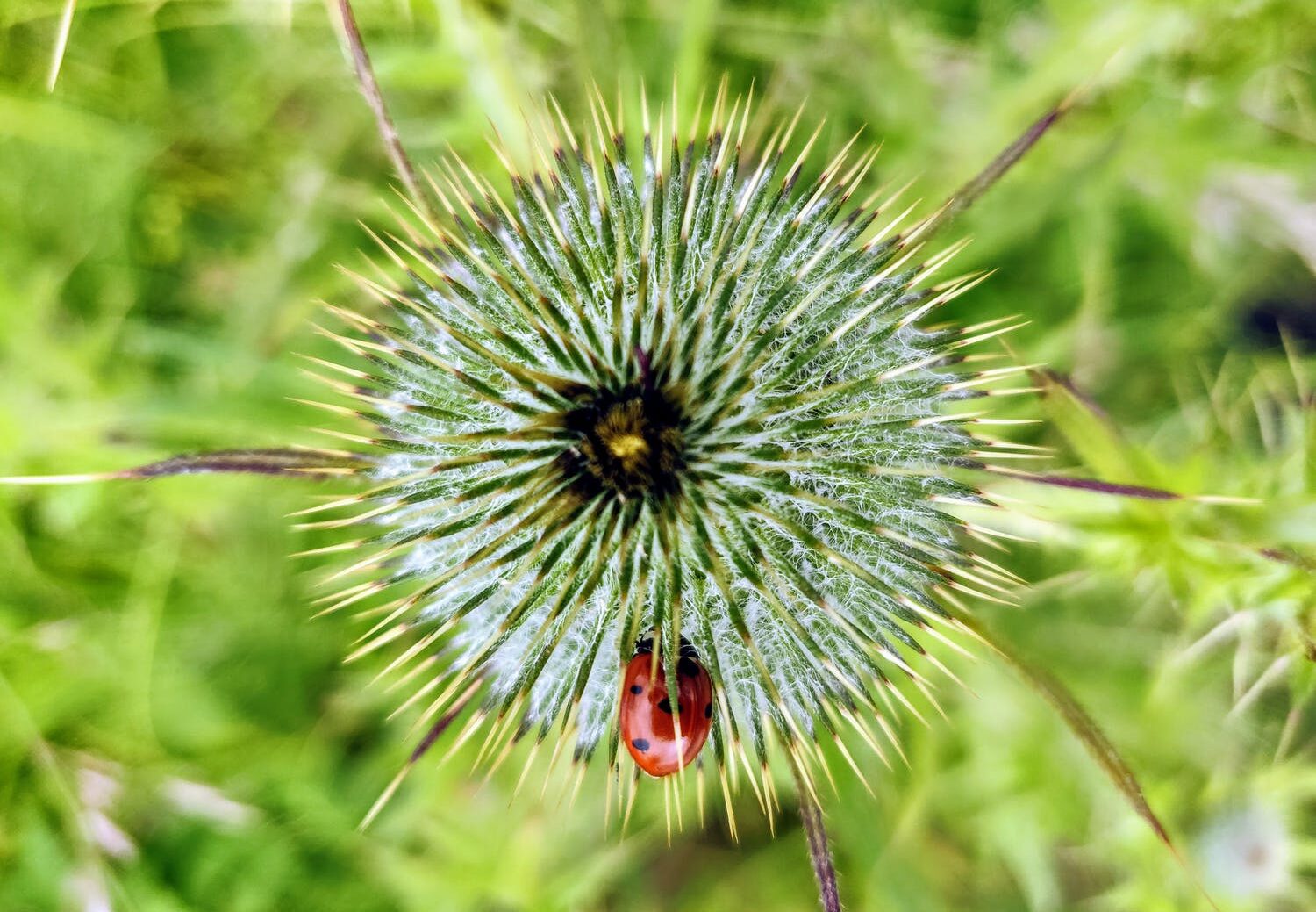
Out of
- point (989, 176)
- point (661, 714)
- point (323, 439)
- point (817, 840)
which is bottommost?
point (817, 840)

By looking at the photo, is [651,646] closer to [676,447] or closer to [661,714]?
[661,714]

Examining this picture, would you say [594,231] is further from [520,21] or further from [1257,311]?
[1257,311]

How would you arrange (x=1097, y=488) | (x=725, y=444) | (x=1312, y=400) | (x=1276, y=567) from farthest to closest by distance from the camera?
(x=1312, y=400) → (x=1276, y=567) → (x=725, y=444) → (x=1097, y=488)

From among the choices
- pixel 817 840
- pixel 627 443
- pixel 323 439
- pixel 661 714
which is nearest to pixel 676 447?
pixel 627 443

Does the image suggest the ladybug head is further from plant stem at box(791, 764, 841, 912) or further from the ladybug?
plant stem at box(791, 764, 841, 912)

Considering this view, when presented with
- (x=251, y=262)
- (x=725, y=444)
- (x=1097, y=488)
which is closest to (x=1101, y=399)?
(x=1097, y=488)

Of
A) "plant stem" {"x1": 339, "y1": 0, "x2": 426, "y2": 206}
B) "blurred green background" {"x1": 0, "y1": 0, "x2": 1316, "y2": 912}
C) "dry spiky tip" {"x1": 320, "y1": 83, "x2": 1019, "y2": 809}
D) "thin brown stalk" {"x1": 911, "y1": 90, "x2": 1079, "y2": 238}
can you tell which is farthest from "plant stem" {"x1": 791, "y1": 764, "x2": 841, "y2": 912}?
"plant stem" {"x1": 339, "y1": 0, "x2": 426, "y2": 206}

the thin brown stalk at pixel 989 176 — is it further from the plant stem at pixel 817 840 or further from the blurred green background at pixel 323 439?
the plant stem at pixel 817 840

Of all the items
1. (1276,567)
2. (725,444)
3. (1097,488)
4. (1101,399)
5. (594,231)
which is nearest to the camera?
(1097,488)
